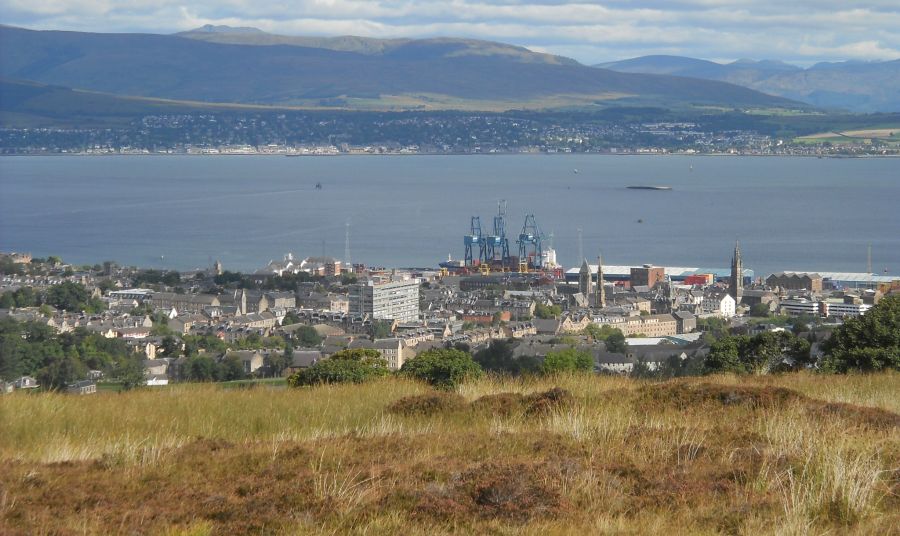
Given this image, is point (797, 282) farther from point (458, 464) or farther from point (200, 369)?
point (458, 464)

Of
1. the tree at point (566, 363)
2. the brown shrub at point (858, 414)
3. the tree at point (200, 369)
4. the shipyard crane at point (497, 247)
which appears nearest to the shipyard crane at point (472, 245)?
the shipyard crane at point (497, 247)

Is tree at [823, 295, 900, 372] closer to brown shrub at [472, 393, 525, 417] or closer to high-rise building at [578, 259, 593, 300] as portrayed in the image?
brown shrub at [472, 393, 525, 417]

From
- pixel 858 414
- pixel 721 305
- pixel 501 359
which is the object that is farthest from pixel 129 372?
pixel 721 305

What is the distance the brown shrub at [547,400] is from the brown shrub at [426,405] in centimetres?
28

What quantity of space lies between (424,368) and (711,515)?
4901 mm

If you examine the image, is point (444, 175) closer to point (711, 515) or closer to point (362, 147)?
point (362, 147)

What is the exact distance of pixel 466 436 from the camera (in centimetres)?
457

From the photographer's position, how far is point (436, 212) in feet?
241

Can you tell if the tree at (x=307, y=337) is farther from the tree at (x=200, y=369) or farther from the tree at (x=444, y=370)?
the tree at (x=444, y=370)

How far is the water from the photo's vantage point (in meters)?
55.1

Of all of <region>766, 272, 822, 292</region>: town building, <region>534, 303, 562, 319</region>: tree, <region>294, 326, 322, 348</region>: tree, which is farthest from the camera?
<region>766, 272, 822, 292</region>: town building

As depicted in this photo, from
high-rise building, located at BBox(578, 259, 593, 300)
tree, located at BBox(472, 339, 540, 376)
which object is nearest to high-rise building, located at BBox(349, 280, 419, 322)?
high-rise building, located at BBox(578, 259, 593, 300)

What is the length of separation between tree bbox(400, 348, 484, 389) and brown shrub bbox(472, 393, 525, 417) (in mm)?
1316

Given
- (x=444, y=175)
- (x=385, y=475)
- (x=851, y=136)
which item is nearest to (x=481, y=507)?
(x=385, y=475)
